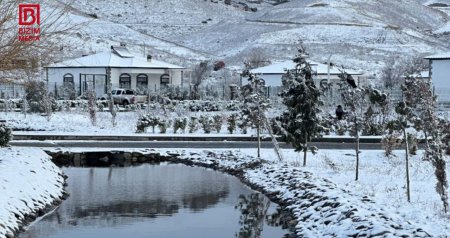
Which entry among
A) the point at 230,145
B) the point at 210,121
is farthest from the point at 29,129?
the point at 230,145

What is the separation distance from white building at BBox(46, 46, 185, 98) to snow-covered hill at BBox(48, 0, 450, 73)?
2113cm

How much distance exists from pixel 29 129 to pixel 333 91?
83.6 ft

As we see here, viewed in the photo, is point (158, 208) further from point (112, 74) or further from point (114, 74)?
point (114, 74)

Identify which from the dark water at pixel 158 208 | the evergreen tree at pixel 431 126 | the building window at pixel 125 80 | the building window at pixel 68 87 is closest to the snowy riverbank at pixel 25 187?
the dark water at pixel 158 208

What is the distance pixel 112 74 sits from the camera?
2418 inches

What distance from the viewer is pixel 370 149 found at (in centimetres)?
2766

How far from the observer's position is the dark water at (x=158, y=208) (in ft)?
50.7

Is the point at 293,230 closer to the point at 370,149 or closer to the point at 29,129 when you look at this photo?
the point at 370,149

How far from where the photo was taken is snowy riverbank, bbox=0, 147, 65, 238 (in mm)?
15102

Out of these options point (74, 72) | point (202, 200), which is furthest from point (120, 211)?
point (74, 72)

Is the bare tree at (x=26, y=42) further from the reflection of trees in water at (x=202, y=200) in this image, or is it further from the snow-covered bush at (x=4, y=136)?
the snow-covered bush at (x=4, y=136)

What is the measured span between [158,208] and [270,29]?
107053 millimetres

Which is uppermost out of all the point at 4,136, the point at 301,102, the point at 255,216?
the point at 301,102

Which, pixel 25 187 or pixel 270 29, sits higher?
pixel 270 29
